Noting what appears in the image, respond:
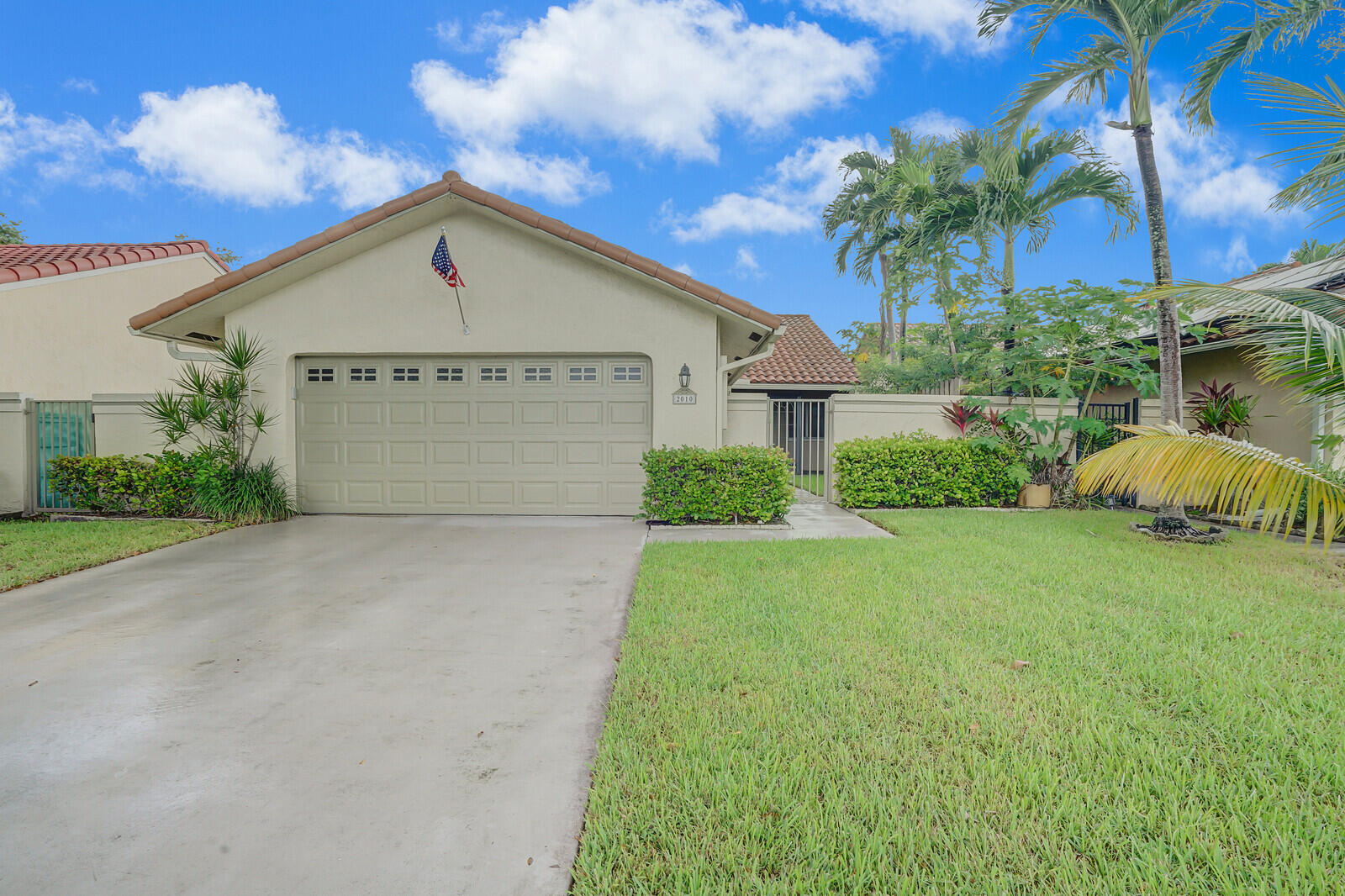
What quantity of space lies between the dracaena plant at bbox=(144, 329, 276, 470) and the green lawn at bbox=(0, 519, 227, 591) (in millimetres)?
1127

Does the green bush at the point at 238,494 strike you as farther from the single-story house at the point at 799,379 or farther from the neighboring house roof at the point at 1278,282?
the neighboring house roof at the point at 1278,282

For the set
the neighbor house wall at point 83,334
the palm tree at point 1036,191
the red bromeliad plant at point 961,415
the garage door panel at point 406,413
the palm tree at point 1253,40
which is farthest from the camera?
the palm tree at point 1036,191

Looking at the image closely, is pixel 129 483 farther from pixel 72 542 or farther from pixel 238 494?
pixel 72 542

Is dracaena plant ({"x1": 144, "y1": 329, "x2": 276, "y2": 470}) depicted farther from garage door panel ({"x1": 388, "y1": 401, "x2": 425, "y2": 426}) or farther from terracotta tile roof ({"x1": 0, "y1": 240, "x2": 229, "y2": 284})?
terracotta tile roof ({"x1": 0, "y1": 240, "x2": 229, "y2": 284})

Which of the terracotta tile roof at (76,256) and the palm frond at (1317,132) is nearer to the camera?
the palm frond at (1317,132)

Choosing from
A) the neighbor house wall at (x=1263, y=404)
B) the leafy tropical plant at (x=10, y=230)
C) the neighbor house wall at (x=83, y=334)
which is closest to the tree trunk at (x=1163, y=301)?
the neighbor house wall at (x=1263, y=404)

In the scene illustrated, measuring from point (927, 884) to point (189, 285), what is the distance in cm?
1735

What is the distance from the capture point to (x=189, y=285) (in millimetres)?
14094

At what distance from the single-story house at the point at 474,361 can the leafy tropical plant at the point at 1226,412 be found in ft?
20.7

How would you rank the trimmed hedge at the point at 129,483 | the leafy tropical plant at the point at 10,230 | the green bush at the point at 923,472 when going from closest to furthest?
the trimmed hedge at the point at 129,483, the green bush at the point at 923,472, the leafy tropical plant at the point at 10,230

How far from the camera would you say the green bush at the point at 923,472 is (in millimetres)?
9852

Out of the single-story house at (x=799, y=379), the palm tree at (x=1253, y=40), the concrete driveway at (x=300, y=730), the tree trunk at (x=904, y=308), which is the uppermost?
the palm tree at (x=1253, y=40)

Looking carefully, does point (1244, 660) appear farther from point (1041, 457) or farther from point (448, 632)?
point (1041, 457)

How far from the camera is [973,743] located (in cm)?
262
